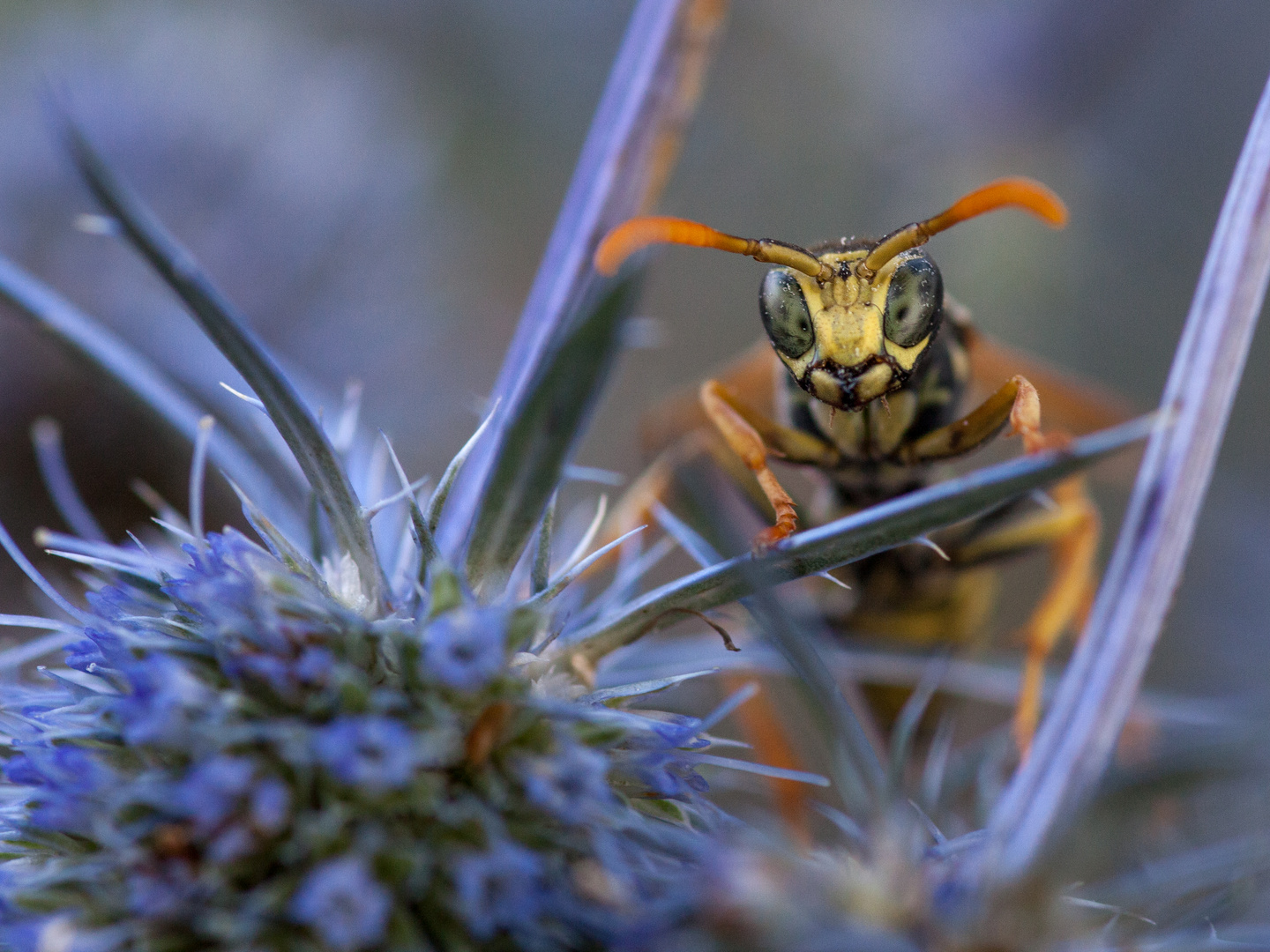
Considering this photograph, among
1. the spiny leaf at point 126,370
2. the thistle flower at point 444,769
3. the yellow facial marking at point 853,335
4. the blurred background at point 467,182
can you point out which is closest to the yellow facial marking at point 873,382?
the yellow facial marking at point 853,335

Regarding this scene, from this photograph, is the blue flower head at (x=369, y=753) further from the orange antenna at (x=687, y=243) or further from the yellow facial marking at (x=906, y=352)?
the yellow facial marking at (x=906, y=352)

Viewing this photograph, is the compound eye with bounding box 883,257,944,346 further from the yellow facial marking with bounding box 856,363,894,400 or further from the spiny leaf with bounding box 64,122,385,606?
the spiny leaf with bounding box 64,122,385,606

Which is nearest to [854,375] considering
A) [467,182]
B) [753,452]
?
[753,452]

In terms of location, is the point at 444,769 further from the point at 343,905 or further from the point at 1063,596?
the point at 1063,596

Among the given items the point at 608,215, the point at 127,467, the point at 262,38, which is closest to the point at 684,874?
the point at 608,215

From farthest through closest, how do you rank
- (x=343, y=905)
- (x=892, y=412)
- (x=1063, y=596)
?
1. (x=1063, y=596)
2. (x=892, y=412)
3. (x=343, y=905)

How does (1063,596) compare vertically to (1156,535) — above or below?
below

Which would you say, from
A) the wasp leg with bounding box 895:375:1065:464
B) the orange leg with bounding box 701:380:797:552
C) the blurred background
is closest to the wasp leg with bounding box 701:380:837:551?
the orange leg with bounding box 701:380:797:552
